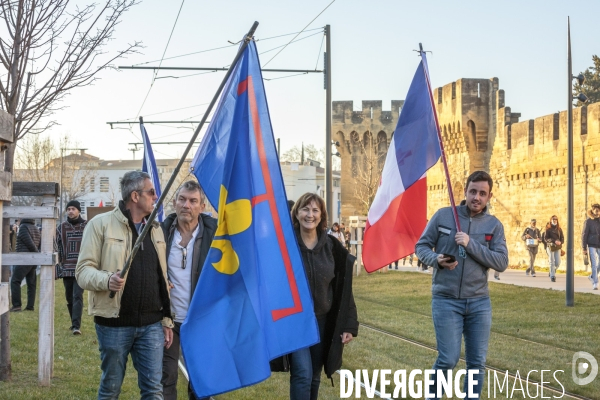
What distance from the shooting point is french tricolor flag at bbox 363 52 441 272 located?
29.6ft

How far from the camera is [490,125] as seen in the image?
46.6m

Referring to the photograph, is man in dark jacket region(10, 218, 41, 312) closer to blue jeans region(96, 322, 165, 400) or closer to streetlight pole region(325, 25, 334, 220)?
streetlight pole region(325, 25, 334, 220)

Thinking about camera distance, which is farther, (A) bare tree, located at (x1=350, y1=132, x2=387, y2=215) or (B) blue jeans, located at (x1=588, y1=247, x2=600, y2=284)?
(A) bare tree, located at (x1=350, y1=132, x2=387, y2=215)

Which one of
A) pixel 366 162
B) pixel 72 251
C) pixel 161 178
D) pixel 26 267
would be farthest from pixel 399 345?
pixel 161 178

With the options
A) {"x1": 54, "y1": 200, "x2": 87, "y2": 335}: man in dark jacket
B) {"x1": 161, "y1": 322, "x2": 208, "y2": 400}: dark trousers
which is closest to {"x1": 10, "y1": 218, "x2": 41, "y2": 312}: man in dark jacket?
{"x1": 54, "y1": 200, "x2": 87, "y2": 335}: man in dark jacket

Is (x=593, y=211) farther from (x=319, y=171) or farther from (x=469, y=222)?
(x=319, y=171)

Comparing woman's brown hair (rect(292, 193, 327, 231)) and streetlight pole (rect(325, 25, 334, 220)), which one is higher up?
streetlight pole (rect(325, 25, 334, 220))

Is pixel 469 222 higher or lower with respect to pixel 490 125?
lower

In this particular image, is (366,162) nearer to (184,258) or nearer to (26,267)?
(26,267)

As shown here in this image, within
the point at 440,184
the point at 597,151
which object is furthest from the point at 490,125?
the point at 597,151

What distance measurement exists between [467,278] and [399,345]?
5806 mm

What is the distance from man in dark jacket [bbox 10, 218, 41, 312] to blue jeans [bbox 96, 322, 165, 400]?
A: 1188 centimetres

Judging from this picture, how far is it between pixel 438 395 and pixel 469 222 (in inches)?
52.4

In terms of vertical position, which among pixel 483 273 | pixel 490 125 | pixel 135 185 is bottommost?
pixel 483 273
